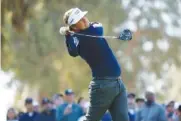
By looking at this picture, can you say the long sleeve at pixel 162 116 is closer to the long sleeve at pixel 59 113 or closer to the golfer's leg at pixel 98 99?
the long sleeve at pixel 59 113

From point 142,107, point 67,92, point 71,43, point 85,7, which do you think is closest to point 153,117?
point 142,107

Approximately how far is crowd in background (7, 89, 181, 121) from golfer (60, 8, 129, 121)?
5491mm

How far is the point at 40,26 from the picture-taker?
35.8 metres

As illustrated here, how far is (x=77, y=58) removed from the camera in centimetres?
3759

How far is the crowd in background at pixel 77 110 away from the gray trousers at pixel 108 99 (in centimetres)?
544

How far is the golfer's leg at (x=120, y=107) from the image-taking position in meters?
10.2

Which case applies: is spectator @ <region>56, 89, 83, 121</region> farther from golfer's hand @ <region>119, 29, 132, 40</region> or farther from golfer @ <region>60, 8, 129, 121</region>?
golfer's hand @ <region>119, 29, 132, 40</region>

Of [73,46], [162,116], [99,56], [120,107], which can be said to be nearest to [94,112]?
[120,107]

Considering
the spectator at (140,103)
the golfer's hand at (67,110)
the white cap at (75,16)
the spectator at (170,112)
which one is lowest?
the white cap at (75,16)

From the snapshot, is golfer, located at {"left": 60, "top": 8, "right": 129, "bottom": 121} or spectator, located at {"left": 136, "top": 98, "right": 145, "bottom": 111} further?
spectator, located at {"left": 136, "top": 98, "right": 145, "bottom": 111}

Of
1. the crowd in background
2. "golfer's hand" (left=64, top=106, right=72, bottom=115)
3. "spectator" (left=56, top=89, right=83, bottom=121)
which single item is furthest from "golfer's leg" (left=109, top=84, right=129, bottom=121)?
"golfer's hand" (left=64, top=106, right=72, bottom=115)

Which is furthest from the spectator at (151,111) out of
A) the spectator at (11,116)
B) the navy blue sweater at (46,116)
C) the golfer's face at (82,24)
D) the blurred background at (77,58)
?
the blurred background at (77,58)

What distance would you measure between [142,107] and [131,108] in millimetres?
325

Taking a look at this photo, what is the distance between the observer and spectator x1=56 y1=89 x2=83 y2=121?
17484 millimetres
